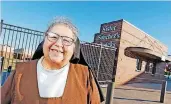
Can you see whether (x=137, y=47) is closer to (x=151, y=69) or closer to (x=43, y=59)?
(x=151, y=69)

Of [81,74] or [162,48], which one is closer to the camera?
[81,74]

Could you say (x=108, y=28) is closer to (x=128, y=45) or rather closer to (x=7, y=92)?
(x=128, y=45)

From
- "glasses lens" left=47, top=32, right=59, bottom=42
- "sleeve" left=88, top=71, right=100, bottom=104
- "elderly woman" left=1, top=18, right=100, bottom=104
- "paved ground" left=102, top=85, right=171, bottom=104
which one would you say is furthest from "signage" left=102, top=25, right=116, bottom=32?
"glasses lens" left=47, top=32, right=59, bottom=42

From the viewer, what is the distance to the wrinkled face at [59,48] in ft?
7.09

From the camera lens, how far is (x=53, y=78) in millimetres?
2189

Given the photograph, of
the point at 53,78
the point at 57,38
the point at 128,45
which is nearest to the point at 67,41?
the point at 57,38

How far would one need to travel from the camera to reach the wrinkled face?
2160mm

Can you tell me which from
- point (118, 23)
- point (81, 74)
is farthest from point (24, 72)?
point (118, 23)

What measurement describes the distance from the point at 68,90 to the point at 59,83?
0.10 metres

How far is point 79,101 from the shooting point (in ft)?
7.28

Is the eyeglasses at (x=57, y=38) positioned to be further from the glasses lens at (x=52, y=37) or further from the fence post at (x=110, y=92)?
the fence post at (x=110, y=92)

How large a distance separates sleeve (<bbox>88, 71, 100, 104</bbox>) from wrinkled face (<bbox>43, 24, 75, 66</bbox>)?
33 cm

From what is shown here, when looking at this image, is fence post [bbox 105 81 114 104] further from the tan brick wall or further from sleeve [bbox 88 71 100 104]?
the tan brick wall

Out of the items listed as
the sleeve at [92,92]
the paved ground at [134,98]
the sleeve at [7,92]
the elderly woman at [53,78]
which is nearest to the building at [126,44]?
the paved ground at [134,98]
